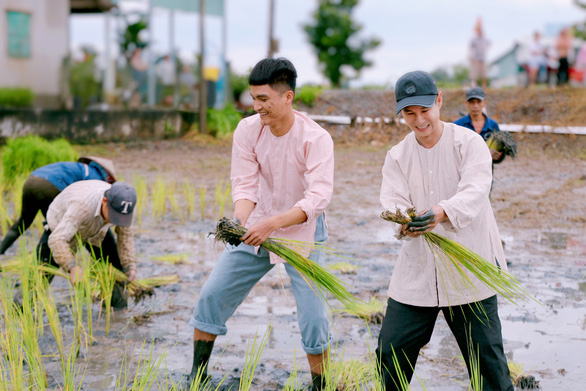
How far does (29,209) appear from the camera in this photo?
14.6 ft

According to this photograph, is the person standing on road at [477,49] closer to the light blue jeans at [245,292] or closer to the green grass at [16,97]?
the green grass at [16,97]

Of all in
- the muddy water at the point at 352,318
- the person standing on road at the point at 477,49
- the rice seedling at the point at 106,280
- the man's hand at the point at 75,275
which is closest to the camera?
the muddy water at the point at 352,318

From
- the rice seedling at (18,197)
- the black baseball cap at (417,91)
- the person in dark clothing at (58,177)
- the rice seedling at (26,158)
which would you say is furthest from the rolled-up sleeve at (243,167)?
the rice seedling at (26,158)

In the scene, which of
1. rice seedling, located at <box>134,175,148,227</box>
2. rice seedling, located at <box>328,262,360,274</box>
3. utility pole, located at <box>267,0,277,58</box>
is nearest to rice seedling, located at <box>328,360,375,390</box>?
rice seedling, located at <box>328,262,360,274</box>

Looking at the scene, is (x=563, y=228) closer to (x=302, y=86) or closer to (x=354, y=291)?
(x=354, y=291)

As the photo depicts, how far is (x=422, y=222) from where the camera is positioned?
2256 millimetres

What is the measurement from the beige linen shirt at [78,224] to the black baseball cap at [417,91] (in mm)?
1976

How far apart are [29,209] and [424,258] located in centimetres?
293

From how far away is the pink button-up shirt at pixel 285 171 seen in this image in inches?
107

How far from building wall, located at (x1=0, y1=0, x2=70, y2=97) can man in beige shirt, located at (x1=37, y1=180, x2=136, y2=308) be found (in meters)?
8.08

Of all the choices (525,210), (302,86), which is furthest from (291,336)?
(302,86)

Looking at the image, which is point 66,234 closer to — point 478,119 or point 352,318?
point 352,318

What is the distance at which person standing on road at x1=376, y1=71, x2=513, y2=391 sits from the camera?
239 centimetres

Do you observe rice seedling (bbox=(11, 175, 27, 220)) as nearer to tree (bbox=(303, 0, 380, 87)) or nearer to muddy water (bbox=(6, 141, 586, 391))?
muddy water (bbox=(6, 141, 586, 391))
